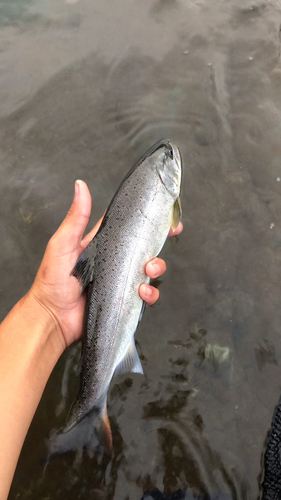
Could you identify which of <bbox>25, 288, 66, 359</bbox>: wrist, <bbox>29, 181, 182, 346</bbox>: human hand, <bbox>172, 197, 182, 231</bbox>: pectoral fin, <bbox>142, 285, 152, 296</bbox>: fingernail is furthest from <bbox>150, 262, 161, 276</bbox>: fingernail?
<bbox>25, 288, 66, 359</bbox>: wrist

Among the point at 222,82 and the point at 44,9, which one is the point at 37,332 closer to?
the point at 222,82

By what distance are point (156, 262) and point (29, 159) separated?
2134 millimetres

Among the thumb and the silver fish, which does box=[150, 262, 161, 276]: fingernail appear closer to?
the silver fish

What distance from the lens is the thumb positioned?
8.00 ft

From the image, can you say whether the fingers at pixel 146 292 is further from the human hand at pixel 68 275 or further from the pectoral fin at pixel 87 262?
the pectoral fin at pixel 87 262

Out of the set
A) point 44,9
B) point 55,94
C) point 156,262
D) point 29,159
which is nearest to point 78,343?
point 156,262

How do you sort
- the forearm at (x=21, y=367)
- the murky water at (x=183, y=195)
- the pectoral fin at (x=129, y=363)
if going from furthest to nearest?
the murky water at (x=183, y=195) → the pectoral fin at (x=129, y=363) → the forearm at (x=21, y=367)

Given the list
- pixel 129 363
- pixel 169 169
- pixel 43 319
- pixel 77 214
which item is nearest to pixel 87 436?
pixel 129 363

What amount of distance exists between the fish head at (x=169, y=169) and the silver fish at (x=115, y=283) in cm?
12

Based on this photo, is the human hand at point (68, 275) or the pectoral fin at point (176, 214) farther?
the pectoral fin at point (176, 214)

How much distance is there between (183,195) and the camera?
3539 millimetres

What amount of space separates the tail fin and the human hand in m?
0.68

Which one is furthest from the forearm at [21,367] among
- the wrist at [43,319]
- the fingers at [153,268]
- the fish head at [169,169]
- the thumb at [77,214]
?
the fish head at [169,169]

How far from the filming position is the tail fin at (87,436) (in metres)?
2.53
